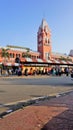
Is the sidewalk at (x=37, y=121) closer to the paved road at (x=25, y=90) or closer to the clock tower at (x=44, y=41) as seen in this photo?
the paved road at (x=25, y=90)

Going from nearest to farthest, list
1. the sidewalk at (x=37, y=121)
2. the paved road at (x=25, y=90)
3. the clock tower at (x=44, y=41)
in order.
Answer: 1. the sidewalk at (x=37, y=121)
2. the paved road at (x=25, y=90)
3. the clock tower at (x=44, y=41)

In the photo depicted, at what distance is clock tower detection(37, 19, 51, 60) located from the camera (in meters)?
129

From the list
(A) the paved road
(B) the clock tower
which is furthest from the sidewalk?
(B) the clock tower

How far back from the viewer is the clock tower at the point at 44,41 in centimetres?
12888

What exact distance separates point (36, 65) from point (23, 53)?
2118 inches

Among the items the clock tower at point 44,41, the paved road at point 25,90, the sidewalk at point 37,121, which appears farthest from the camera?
the clock tower at point 44,41

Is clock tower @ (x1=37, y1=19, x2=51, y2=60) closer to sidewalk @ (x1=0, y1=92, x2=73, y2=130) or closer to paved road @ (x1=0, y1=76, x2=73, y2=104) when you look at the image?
paved road @ (x1=0, y1=76, x2=73, y2=104)

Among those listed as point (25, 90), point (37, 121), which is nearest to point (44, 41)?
point (25, 90)

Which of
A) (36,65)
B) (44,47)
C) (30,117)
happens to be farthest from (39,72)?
(44,47)

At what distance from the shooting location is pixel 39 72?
6231 centimetres

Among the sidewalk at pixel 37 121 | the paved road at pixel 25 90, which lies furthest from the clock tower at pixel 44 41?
the sidewalk at pixel 37 121

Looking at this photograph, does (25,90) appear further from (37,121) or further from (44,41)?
(44,41)

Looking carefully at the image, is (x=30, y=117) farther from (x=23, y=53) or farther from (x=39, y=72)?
(x=23, y=53)

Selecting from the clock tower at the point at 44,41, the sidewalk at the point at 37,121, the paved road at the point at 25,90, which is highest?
the clock tower at the point at 44,41
